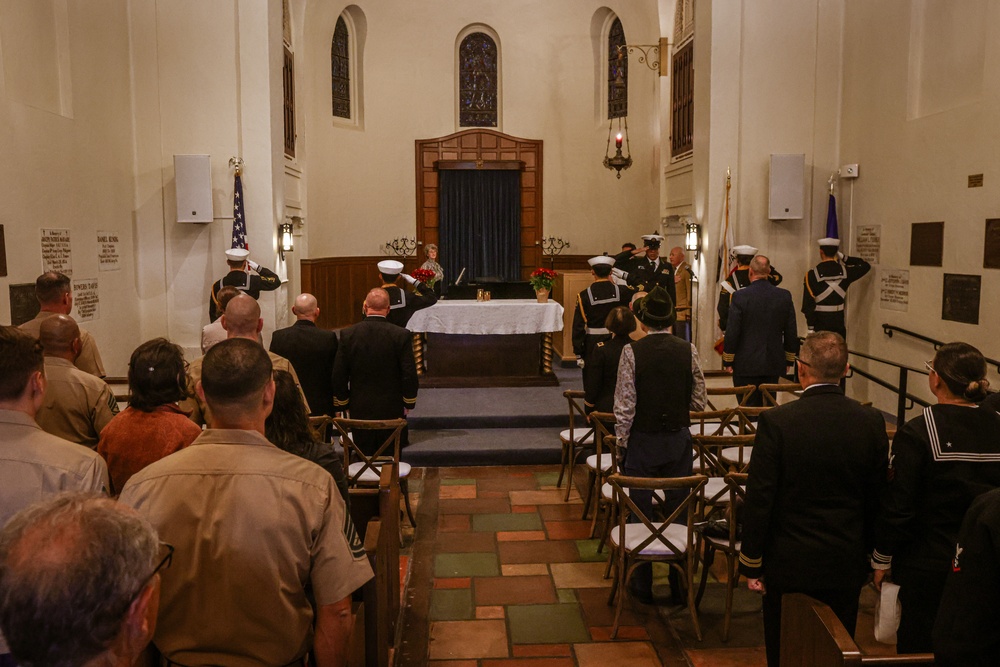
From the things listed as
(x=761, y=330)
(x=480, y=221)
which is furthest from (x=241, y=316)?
(x=480, y=221)

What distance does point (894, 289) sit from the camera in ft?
28.2

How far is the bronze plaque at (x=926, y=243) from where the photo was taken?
778 cm

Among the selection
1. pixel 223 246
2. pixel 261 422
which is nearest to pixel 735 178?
pixel 223 246

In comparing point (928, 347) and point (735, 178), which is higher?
point (735, 178)

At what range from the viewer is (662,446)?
14.4 ft

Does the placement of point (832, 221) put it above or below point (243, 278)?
above

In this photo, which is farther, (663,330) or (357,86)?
(357,86)

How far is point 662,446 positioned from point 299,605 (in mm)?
2774

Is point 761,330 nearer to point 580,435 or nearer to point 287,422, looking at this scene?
point 580,435

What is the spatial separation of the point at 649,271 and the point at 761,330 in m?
2.77

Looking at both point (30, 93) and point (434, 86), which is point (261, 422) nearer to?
point (30, 93)

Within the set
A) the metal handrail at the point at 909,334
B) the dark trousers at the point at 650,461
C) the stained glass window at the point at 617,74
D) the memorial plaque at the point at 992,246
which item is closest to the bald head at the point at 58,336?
the dark trousers at the point at 650,461

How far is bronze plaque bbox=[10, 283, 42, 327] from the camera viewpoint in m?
6.77

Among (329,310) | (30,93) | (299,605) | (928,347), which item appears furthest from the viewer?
(329,310)
